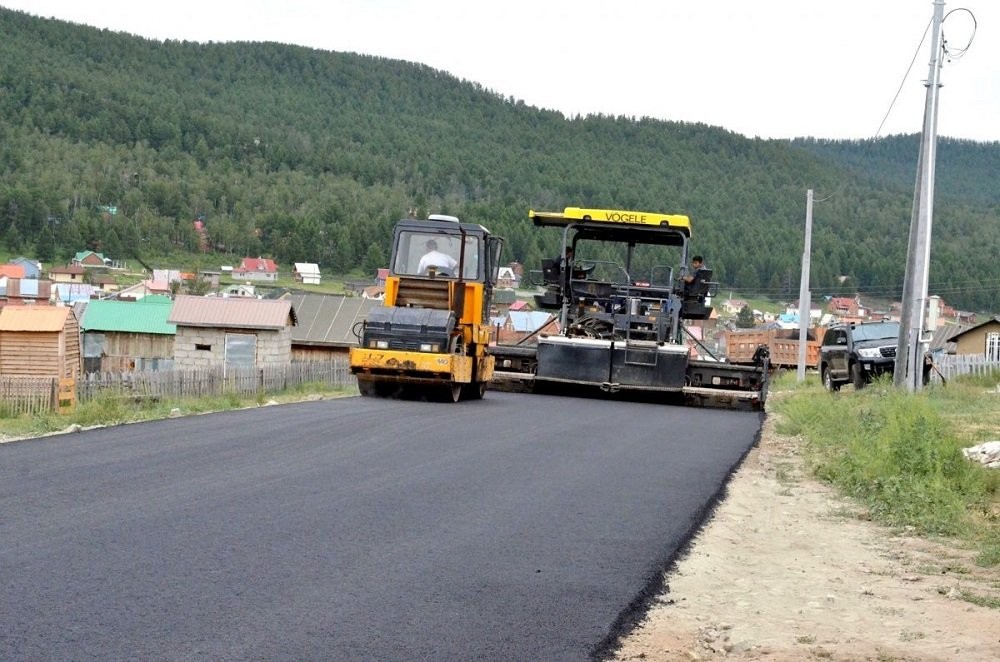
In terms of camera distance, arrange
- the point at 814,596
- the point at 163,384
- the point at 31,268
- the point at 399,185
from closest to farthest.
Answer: the point at 814,596 → the point at 163,384 → the point at 31,268 → the point at 399,185

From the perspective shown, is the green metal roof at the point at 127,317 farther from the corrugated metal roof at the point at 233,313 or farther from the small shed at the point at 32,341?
the small shed at the point at 32,341

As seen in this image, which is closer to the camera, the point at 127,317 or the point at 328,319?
the point at 127,317

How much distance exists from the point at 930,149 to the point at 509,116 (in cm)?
17739

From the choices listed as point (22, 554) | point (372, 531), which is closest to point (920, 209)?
point (372, 531)

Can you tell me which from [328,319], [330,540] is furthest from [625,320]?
[328,319]

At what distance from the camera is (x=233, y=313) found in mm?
53938

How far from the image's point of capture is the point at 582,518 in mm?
9297

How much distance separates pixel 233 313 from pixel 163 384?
81.2 ft

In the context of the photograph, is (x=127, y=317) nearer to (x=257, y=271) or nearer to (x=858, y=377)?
(x=858, y=377)

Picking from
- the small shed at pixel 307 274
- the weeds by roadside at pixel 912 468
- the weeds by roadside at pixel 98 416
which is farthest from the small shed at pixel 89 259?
the weeds by roadside at pixel 912 468

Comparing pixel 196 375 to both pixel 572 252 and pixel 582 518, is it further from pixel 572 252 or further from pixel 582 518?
pixel 582 518

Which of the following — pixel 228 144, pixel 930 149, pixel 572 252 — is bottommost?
pixel 572 252

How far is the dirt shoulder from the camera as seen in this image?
6062 mm

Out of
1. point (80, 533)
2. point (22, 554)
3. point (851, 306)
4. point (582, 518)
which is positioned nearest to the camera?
point (22, 554)
